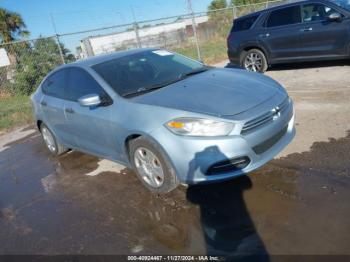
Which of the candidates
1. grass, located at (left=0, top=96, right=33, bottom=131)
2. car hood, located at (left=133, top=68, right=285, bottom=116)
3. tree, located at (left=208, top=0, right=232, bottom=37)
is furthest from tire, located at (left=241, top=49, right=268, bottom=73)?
tree, located at (left=208, top=0, right=232, bottom=37)

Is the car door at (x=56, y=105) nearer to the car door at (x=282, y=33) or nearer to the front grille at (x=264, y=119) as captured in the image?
the front grille at (x=264, y=119)

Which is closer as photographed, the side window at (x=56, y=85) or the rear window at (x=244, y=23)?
the side window at (x=56, y=85)

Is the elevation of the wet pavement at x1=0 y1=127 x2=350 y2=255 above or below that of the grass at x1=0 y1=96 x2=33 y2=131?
below

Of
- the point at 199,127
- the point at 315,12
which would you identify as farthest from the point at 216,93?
the point at 315,12

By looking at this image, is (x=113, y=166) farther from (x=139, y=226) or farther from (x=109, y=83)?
(x=139, y=226)

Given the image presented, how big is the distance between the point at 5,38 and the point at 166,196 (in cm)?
2777

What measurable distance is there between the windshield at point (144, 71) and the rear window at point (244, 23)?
17.5ft

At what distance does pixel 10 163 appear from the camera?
22.7 feet

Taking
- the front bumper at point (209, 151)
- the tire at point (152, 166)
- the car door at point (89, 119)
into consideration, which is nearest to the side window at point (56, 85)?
the car door at point (89, 119)

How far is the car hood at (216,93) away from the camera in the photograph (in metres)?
3.83

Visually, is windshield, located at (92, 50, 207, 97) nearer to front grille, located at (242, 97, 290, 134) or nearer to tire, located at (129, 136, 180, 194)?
tire, located at (129, 136, 180, 194)

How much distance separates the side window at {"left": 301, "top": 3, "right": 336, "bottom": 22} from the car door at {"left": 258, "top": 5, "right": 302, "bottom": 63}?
180 mm

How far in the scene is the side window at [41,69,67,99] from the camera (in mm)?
5660

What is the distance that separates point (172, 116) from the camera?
12.6ft
